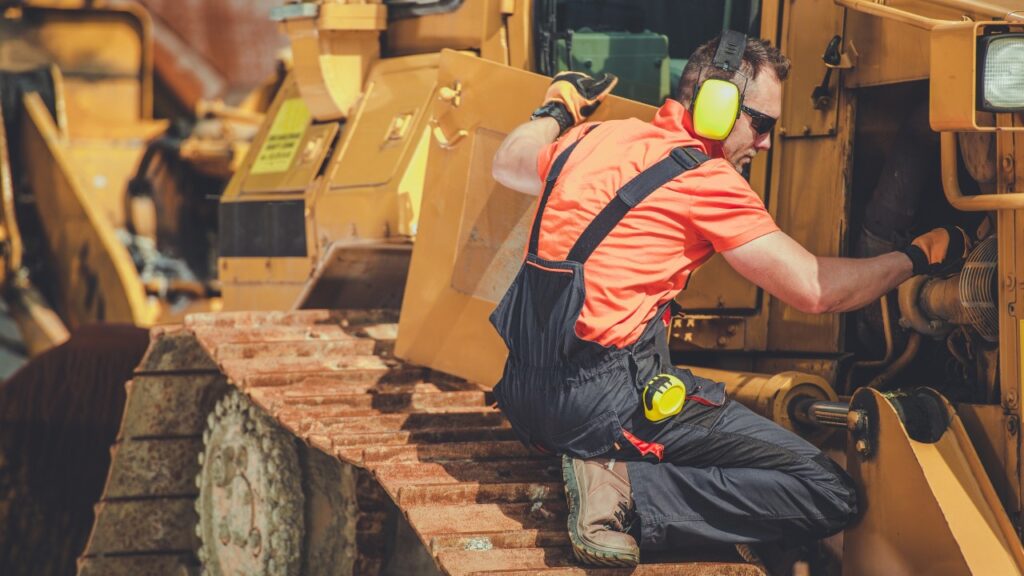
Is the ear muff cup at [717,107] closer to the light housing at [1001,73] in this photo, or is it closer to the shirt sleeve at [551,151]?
the shirt sleeve at [551,151]

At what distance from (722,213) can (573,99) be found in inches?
31.7

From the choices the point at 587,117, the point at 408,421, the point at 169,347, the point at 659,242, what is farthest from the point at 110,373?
the point at 659,242

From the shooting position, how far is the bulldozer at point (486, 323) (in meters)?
3.92

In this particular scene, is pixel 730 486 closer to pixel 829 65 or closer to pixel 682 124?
pixel 682 124

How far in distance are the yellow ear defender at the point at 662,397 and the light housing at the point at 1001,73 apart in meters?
0.95

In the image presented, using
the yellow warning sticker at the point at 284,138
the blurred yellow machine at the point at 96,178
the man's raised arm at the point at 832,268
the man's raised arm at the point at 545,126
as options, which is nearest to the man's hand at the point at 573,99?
the man's raised arm at the point at 545,126

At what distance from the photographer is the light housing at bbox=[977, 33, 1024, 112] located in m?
3.68

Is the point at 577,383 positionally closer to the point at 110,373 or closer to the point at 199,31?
the point at 110,373

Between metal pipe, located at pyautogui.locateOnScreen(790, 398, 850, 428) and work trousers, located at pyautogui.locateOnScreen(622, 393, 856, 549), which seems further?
metal pipe, located at pyautogui.locateOnScreen(790, 398, 850, 428)

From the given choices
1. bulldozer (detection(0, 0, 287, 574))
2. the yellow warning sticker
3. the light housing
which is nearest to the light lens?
the light housing

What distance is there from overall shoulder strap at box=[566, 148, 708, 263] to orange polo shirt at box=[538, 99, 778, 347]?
0.05 ft

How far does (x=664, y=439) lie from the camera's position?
13.2 ft

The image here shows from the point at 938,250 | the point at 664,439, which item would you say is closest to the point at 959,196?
the point at 938,250

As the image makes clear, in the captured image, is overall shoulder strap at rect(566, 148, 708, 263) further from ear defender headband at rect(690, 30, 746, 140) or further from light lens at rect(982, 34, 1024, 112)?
light lens at rect(982, 34, 1024, 112)
